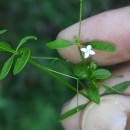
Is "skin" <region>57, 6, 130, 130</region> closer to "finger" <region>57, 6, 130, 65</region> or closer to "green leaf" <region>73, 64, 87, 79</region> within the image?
"finger" <region>57, 6, 130, 65</region>

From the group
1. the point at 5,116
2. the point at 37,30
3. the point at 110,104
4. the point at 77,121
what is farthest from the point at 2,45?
the point at 37,30

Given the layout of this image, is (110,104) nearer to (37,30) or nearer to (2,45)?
(2,45)

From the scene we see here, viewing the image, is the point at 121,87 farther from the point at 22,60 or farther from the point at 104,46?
the point at 22,60

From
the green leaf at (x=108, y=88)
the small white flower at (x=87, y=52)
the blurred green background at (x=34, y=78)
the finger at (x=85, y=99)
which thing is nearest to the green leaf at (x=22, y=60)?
the small white flower at (x=87, y=52)

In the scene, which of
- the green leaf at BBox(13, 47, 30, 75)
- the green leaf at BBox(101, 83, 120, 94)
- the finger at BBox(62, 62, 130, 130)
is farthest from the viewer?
the finger at BBox(62, 62, 130, 130)

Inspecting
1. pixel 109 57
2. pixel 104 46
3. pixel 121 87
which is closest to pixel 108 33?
pixel 109 57

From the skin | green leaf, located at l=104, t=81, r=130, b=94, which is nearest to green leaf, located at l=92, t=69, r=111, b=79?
green leaf, located at l=104, t=81, r=130, b=94

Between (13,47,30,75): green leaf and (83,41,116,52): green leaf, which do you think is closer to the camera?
(13,47,30,75): green leaf
